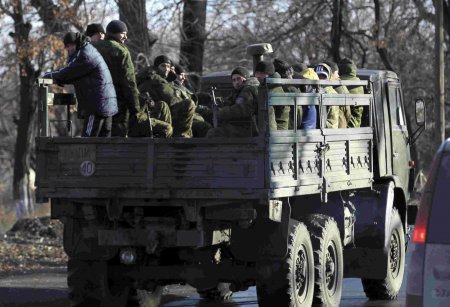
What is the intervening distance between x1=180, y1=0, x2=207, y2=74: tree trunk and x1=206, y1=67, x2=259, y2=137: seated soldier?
53.1 feet

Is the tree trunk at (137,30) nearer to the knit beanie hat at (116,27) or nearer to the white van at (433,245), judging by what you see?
the knit beanie hat at (116,27)

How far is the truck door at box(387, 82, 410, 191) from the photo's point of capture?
12.1 m

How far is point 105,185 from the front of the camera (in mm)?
8719

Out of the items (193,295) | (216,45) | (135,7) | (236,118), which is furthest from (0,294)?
(216,45)

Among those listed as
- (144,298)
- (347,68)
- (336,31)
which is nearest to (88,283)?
(144,298)

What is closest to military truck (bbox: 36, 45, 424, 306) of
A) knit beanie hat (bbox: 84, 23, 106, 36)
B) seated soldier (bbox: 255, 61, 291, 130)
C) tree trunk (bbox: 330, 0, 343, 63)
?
seated soldier (bbox: 255, 61, 291, 130)

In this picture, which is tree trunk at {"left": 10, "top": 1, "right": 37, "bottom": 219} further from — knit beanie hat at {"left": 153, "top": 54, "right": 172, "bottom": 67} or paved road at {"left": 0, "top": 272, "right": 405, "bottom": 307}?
knit beanie hat at {"left": 153, "top": 54, "right": 172, "bottom": 67}

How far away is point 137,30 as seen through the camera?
82.7 feet

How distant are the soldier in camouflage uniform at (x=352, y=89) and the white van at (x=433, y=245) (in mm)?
5198

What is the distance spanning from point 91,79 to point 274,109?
1.64 m

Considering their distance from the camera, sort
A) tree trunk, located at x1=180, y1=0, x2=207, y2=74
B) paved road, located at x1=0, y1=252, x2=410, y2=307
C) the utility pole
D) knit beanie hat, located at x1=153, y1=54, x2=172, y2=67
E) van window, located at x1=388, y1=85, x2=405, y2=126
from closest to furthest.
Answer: knit beanie hat, located at x1=153, y1=54, x2=172, y2=67 < paved road, located at x1=0, y1=252, x2=410, y2=307 < van window, located at x1=388, y1=85, x2=405, y2=126 < tree trunk, located at x1=180, y1=0, x2=207, y2=74 < the utility pole

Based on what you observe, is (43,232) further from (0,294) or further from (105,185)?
(105,185)

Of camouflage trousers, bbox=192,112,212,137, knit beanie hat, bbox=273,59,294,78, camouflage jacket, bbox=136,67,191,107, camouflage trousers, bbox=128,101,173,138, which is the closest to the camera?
camouflage trousers, bbox=128,101,173,138

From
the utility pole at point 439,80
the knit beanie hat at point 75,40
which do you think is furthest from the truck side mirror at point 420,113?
the utility pole at point 439,80
